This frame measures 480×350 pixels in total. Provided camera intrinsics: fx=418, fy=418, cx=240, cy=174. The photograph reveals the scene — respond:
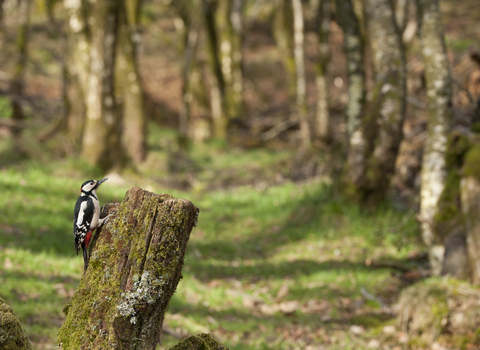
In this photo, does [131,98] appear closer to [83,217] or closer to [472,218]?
[472,218]

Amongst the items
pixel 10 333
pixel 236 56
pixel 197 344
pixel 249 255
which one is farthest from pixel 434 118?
pixel 236 56

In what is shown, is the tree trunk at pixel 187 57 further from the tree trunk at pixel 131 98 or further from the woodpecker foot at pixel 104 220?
the woodpecker foot at pixel 104 220

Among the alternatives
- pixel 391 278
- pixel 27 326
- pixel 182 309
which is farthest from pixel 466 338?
pixel 27 326

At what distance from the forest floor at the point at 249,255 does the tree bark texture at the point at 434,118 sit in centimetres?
96

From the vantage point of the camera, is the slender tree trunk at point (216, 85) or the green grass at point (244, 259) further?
the slender tree trunk at point (216, 85)

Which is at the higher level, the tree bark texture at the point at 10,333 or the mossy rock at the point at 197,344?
the tree bark texture at the point at 10,333

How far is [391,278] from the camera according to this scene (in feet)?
22.3

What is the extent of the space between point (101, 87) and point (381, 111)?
22.1 feet

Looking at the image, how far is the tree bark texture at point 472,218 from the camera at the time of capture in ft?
18.2

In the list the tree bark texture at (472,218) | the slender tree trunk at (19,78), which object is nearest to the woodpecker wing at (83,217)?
the tree bark texture at (472,218)

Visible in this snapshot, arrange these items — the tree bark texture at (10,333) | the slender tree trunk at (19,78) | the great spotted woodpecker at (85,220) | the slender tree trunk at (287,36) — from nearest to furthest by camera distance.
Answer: the tree bark texture at (10,333) < the great spotted woodpecker at (85,220) < the slender tree trunk at (19,78) < the slender tree trunk at (287,36)

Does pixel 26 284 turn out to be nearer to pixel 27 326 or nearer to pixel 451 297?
pixel 27 326

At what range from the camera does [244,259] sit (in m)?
8.00

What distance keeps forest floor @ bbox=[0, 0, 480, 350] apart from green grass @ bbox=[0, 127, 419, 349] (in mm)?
22
